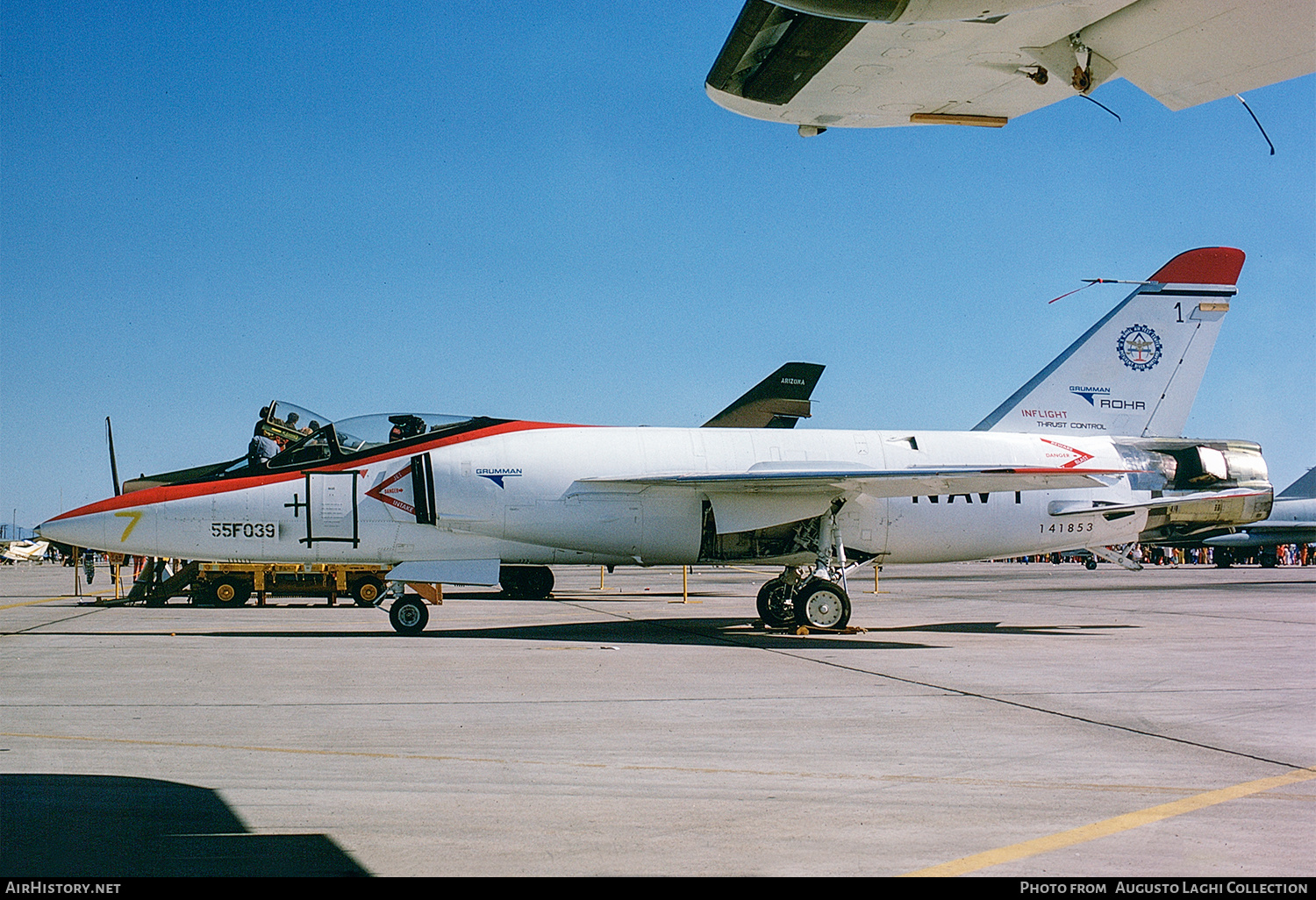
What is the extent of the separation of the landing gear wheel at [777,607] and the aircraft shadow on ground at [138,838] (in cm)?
1085

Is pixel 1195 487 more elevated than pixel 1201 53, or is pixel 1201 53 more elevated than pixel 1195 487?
pixel 1201 53

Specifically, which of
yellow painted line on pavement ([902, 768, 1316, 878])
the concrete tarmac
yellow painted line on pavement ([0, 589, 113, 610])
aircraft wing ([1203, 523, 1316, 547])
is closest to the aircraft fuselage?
the concrete tarmac

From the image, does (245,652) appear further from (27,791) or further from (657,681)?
(27,791)

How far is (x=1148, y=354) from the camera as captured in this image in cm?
1593

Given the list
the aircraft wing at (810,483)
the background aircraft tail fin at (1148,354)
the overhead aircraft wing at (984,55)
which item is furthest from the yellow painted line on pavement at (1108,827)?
the background aircraft tail fin at (1148,354)

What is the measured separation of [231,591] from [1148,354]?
17020mm

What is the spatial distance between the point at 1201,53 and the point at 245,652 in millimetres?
10581

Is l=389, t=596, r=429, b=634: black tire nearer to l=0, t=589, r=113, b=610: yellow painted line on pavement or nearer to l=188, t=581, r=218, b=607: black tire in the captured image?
l=188, t=581, r=218, b=607: black tire

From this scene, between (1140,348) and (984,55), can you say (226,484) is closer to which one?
(984,55)

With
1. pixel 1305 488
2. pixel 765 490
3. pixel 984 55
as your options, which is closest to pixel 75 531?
pixel 765 490

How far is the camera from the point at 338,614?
59.0 ft

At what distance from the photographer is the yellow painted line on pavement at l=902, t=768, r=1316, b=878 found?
12.9 feet

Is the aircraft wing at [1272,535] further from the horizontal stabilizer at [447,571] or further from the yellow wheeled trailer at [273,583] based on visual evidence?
the horizontal stabilizer at [447,571]

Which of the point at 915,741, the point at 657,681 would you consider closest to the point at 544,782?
the point at 915,741
